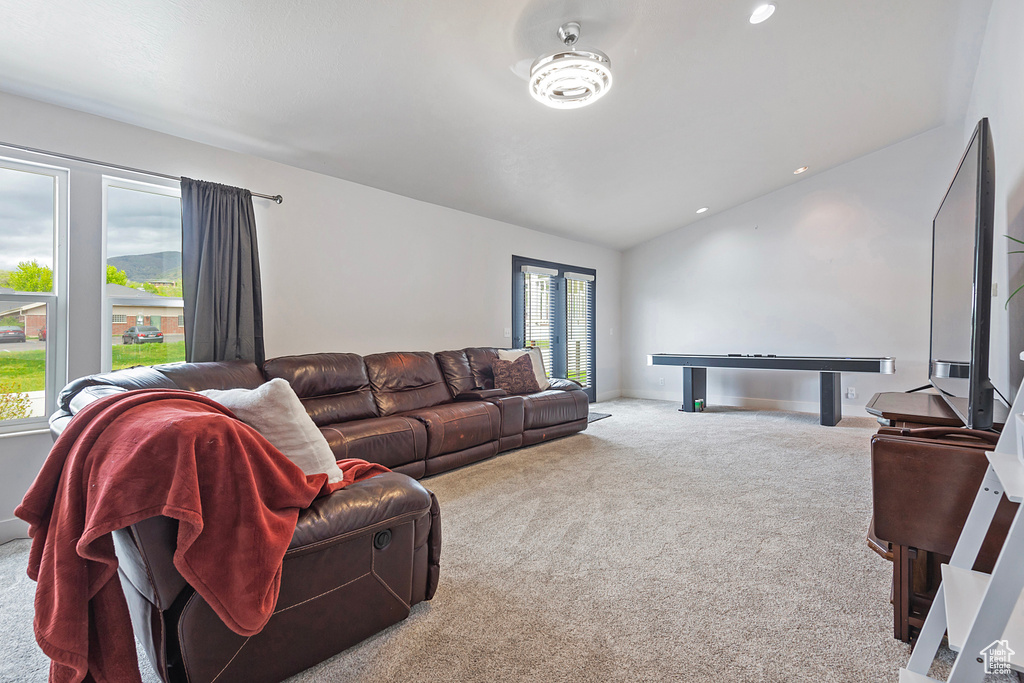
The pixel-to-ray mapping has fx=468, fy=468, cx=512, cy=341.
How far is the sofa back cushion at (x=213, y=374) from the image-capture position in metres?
2.68

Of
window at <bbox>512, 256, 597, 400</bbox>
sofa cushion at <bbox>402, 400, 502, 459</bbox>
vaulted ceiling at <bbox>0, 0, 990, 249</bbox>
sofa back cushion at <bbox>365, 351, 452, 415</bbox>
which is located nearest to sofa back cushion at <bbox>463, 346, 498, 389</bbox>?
sofa back cushion at <bbox>365, 351, 452, 415</bbox>

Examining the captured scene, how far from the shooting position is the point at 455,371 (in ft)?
14.4

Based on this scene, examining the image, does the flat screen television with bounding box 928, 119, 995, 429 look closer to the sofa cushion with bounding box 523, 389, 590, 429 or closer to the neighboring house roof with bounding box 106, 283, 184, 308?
the sofa cushion with bounding box 523, 389, 590, 429

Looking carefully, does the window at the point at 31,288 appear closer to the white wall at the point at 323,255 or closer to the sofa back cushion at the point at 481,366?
the white wall at the point at 323,255

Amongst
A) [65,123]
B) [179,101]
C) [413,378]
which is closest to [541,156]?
[413,378]

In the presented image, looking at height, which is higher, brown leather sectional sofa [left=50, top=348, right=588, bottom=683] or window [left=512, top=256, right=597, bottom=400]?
window [left=512, top=256, right=597, bottom=400]

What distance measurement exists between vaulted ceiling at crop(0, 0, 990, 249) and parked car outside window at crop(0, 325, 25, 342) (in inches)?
49.5

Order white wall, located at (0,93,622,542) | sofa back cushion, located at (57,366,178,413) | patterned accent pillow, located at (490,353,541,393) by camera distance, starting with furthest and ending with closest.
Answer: patterned accent pillow, located at (490,353,541,393) < white wall, located at (0,93,622,542) < sofa back cushion, located at (57,366,178,413)

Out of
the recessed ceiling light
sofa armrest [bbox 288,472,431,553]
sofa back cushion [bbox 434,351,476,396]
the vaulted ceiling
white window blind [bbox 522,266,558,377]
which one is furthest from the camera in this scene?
white window blind [bbox 522,266,558,377]

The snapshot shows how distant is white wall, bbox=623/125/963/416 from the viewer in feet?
17.4

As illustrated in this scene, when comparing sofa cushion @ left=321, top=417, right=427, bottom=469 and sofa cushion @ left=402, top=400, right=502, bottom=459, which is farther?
sofa cushion @ left=402, top=400, right=502, bottom=459

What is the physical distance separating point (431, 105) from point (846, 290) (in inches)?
211

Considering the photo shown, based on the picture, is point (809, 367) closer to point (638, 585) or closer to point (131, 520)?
point (638, 585)

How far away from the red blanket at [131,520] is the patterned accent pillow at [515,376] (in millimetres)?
3203
